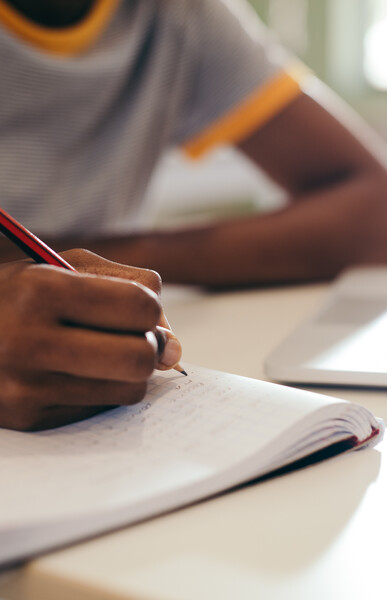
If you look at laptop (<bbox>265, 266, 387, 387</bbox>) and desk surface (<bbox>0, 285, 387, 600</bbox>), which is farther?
laptop (<bbox>265, 266, 387, 387</bbox>)

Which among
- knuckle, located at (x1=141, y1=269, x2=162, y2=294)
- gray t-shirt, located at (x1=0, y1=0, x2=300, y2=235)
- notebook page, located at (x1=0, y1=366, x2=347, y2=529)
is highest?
gray t-shirt, located at (x1=0, y1=0, x2=300, y2=235)

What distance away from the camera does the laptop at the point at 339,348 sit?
1.24 ft

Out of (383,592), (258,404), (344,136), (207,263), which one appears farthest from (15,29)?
(383,592)

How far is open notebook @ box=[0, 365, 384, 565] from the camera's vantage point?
0.72 feet

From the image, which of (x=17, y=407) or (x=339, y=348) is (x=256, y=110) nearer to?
(x=339, y=348)

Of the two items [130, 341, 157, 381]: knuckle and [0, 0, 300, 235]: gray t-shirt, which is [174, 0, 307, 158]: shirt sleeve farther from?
[130, 341, 157, 381]: knuckle

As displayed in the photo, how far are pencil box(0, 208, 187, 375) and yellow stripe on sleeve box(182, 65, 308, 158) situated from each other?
600mm

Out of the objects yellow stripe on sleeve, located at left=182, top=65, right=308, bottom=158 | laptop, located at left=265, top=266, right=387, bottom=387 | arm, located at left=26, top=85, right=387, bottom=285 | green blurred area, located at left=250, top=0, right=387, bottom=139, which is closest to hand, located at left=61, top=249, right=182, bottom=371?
laptop, located at left=265, top=266, right=387, bottom=387

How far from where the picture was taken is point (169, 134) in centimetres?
88

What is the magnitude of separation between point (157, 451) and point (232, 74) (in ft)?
A: 2.17

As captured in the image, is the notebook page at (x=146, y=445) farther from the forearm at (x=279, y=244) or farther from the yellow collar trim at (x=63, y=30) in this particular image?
the yellow collar trim at (x=63, y=30)

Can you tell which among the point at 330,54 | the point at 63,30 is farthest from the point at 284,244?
the point at 330,54

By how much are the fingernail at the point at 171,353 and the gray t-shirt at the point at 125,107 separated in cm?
46

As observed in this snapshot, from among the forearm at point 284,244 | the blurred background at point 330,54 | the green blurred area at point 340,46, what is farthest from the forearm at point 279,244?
the green blurred area at point 340,46
